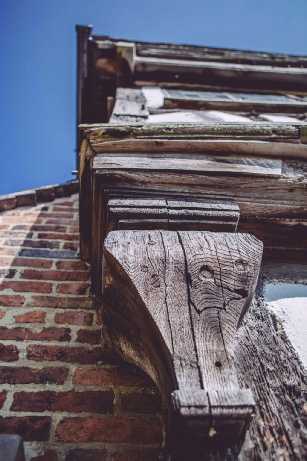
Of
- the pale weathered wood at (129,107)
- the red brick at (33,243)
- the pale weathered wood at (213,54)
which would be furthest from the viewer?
the pale weathered wood at (213,54)

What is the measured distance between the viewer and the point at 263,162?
4.81 feet

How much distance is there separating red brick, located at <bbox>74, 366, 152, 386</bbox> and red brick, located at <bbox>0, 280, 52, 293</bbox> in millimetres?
542

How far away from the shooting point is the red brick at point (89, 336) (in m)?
1.51

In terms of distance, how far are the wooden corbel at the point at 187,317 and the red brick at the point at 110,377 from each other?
5.1 inches

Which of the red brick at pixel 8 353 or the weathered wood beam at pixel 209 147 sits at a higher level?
the weathered wood beam at pixel 209 147

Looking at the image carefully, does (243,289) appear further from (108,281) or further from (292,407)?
(108,281)

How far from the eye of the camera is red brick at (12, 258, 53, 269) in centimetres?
195

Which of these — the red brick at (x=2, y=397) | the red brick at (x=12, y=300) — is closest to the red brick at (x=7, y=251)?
the red brick at (x=12, y=300)

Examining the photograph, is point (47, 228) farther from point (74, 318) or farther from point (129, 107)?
point (129, 107)

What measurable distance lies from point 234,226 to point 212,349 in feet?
1.80

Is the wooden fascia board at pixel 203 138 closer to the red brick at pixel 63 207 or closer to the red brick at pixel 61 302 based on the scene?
the red brick at pixel 61 302

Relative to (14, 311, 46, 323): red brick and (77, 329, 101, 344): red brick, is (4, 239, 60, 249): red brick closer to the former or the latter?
(14, 311, 46, 323): red brick

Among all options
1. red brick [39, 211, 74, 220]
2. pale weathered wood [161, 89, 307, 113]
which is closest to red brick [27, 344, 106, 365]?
red brick [39, 211, 74, 220]

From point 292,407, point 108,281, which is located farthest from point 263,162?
point 292,407
